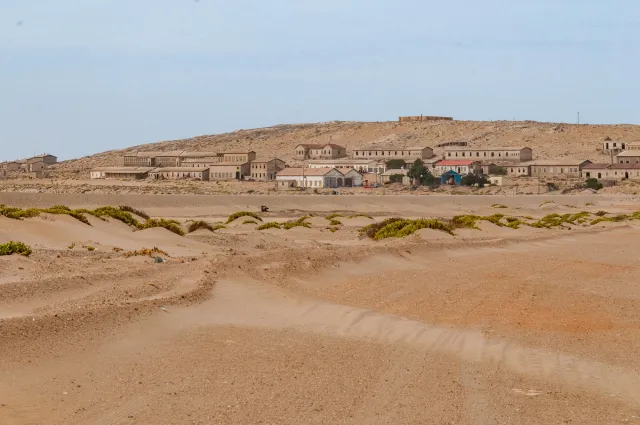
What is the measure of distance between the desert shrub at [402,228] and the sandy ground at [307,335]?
488 centimetres

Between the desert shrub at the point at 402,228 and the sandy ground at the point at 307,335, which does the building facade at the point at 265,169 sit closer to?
the desert shrub at the point at 402,228

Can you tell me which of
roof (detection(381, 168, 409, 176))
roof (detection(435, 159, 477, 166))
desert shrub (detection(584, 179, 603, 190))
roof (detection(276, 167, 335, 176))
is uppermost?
roof (detection(435, 159, 477, 166))

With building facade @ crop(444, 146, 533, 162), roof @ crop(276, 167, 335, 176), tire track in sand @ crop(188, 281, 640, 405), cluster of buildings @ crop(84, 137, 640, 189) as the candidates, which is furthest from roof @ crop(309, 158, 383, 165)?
tire track in sand @ crop(188, 281, 640, 405)

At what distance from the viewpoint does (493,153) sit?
113m

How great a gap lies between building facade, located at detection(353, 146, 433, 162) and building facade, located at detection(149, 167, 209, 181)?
22.3m

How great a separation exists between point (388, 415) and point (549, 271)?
49.4 ft

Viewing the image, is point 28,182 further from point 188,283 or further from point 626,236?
point 188,283

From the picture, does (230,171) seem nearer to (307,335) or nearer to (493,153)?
(493,153)

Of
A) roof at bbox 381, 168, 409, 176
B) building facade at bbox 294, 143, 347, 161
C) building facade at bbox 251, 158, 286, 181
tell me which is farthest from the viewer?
building facade at bbox 294, 143, 347, 161

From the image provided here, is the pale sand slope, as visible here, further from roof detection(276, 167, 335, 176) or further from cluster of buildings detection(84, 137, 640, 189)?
roof detection(276, 167, 335, 176)

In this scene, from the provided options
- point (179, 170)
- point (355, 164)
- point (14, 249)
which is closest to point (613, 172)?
point (355, 164)

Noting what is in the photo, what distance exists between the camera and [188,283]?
56.1 feet

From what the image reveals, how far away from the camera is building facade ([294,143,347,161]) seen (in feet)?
393

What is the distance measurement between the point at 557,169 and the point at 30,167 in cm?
6503
